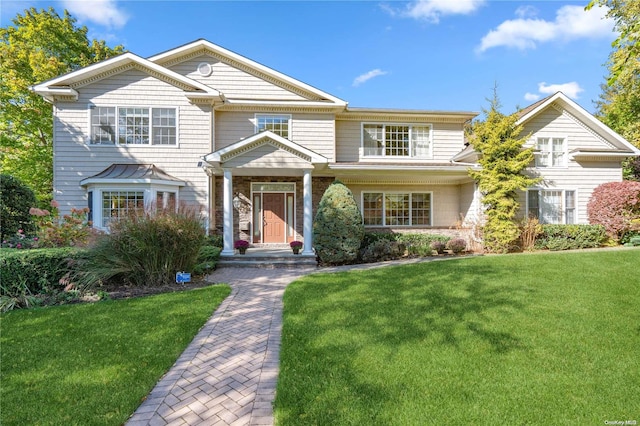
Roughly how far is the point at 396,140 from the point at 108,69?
12.9 meters

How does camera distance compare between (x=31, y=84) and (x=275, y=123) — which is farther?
(x=31, y=84)

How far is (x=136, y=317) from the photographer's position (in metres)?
5.54

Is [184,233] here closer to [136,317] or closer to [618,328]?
[136,317]

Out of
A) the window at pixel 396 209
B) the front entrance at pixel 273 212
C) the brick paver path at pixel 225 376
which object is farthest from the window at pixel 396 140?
the brick paver path at pixel 225 376

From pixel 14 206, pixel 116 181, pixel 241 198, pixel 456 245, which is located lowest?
pixel 456 245

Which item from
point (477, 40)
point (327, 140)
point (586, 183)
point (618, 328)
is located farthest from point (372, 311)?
point (586, 183)

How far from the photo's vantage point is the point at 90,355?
4098 mm

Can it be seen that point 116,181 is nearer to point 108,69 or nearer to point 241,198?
point 241,198

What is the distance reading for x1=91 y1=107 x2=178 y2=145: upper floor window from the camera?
12.9 metres

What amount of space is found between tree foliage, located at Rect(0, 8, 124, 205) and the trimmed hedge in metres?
15.7

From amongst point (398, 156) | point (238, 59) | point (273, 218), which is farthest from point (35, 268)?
point (398, 156)

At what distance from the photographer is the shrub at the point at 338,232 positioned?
10594 millimetres

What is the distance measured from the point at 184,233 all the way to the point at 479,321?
6.99 metres

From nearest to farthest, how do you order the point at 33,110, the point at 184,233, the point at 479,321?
the point at 479,321 < the point at 184,233 < the point at 33,110
